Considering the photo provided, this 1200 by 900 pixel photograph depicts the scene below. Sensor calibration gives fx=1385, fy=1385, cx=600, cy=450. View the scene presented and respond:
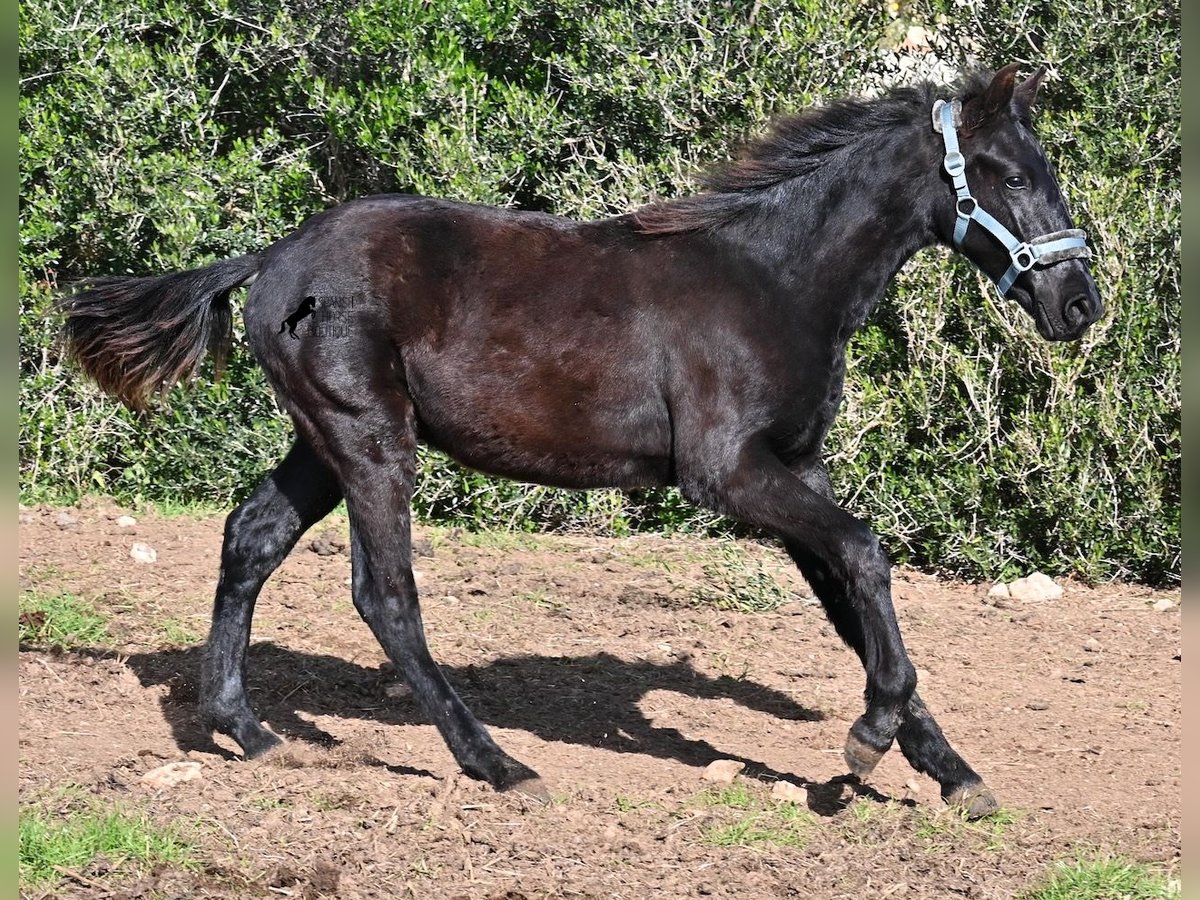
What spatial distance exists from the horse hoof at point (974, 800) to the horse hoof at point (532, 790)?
135 centimetres

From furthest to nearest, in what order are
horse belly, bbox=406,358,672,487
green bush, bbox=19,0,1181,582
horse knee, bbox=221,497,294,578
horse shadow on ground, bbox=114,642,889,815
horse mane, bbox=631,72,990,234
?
green bush, bbox=19,0,1181,582 < horse shadow on ground, bbox=114,642,889,815 < horse knee, bbox=221,497,294,578 < horse mane, bbox=631,72,990,234 < horse belly, bbox=406,358,672,487

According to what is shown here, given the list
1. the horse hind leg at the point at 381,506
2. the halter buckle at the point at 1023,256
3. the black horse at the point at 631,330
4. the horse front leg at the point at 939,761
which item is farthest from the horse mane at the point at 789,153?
the horse hind leg at the point at 381,506

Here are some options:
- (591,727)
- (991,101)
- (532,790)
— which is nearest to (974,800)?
(532,790)

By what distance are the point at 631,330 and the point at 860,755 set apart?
167cm

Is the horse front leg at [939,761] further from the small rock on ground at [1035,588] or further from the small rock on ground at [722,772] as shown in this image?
the small rock on ground at [1035,588]

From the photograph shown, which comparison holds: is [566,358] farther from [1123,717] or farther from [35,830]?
[1123,717]

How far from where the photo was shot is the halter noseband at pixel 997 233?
15.4 ft

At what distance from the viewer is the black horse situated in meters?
4.75

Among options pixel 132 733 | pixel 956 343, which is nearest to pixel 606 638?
pixel 132 733

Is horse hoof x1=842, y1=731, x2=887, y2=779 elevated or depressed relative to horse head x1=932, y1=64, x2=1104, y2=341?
depressed

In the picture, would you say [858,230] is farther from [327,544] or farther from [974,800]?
[327,544]

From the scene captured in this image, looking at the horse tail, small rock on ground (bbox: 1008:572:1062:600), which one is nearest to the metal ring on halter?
the horse tail

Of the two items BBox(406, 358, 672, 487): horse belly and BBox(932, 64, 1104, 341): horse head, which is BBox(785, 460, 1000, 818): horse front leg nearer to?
BBox(406, 358, 672, 487): horse belly

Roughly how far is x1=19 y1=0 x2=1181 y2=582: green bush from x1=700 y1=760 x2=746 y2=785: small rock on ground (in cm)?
319
